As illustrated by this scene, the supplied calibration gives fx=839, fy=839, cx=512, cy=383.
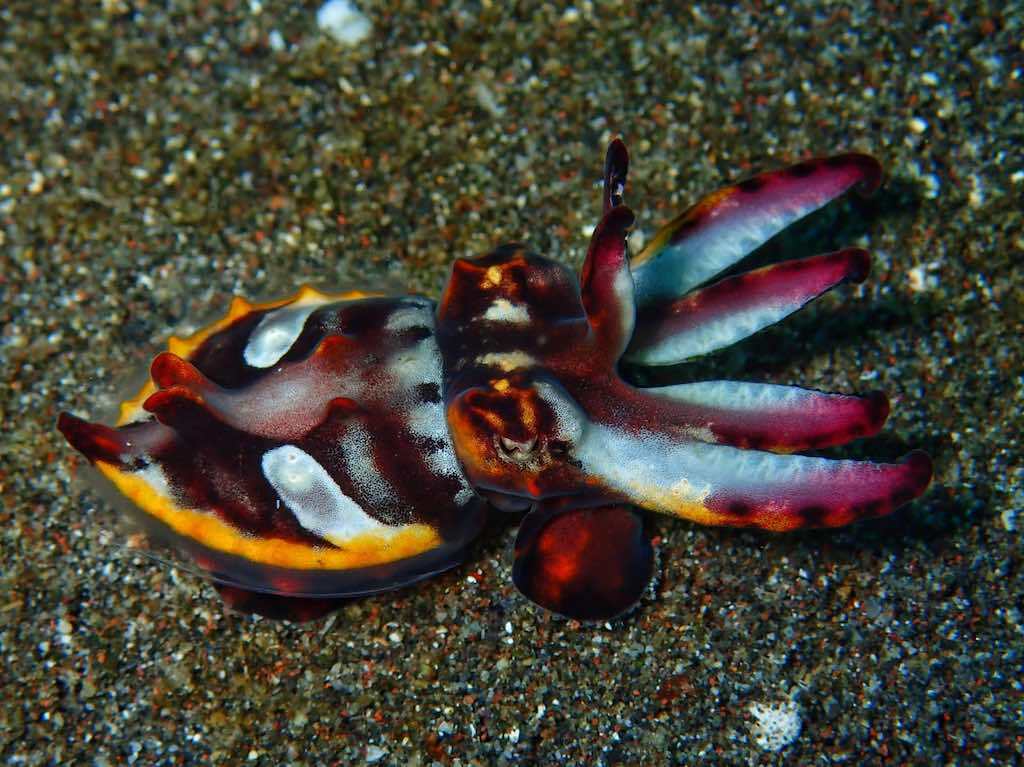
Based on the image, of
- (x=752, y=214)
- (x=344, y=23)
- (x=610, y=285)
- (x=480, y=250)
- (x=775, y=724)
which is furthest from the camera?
(x=344, y=23)

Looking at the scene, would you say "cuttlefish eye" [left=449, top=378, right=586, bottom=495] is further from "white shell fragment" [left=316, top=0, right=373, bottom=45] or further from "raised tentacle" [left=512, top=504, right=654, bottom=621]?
"white shell fragment" [left=316, top=0, right=373, bottom=45]

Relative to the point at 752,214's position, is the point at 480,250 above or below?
below

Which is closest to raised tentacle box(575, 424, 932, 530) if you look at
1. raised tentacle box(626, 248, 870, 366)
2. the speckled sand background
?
raised tentacle box(626, 248, 870, 366)

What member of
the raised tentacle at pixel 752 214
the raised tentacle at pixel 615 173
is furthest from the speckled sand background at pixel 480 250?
the raised tentacle at pixel 615 173

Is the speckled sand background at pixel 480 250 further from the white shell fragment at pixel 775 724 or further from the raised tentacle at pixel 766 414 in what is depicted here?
the raised tentacle at pixel 766 414

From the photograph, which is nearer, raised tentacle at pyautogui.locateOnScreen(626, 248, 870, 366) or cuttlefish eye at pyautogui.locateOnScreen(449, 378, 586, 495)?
cuttlefish eye at pyautogui.locateOnScreen(449, 378, 586, 495)

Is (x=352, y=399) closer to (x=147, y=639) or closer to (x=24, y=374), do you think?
(x=147, y=639)

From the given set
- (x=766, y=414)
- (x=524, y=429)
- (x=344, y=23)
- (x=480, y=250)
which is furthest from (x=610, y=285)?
(x=344, y=23)

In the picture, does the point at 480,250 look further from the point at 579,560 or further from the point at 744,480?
the point at 744,480
